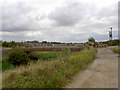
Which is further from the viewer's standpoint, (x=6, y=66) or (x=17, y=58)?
(x=17, y=58)

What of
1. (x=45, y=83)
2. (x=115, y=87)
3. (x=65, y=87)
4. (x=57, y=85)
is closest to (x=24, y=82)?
(x=45, y=83)

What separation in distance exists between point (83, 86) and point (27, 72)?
2384mm

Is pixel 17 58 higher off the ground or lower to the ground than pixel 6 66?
lower

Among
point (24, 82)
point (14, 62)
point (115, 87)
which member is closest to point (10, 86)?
point (24, 82)

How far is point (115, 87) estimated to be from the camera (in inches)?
183

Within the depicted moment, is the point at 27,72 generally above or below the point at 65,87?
above

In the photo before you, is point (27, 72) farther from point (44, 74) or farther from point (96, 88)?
point (96, 88)

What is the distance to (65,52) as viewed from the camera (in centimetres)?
990

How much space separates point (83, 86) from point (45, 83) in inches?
57.2

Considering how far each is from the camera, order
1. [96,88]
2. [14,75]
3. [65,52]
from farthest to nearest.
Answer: [65,52]
[14,75]
[96,88]

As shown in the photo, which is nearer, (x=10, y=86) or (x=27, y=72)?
(x=10, y=86)

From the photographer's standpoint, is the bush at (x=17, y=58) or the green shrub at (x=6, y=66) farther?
the bush at (x=17, y=58)

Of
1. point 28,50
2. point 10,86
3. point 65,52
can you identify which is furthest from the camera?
point 28,50

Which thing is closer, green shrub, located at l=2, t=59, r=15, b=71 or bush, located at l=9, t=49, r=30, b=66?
green shrub, located at l=2, t=59, r=15, b=71
